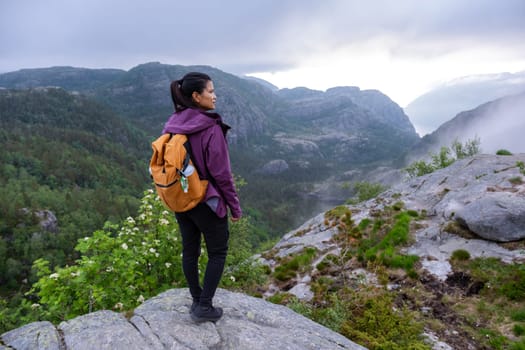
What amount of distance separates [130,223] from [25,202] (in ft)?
413

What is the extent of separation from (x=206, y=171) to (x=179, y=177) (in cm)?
37

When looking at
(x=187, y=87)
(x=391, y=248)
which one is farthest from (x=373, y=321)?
(x=187, y=87)

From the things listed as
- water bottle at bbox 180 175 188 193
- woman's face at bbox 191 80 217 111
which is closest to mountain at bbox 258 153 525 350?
water bottle at bbox 180 175 188 193

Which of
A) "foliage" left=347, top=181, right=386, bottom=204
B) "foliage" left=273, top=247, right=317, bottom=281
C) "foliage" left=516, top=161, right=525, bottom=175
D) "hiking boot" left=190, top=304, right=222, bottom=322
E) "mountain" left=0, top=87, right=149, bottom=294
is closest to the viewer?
"hiking boot" left=190, top=304, right=222, bottom=322

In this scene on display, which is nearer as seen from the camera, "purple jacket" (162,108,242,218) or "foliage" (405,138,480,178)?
"purple jacket" (162,108,242,218)

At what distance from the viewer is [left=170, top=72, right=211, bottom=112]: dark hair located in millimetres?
4215

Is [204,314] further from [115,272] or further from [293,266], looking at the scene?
[293,266]

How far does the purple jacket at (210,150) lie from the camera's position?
3.96m

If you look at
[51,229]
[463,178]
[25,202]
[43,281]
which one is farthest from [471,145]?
[25,202]

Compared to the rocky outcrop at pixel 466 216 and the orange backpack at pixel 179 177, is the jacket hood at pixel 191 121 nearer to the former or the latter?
the orange backpack at pixel 179 177

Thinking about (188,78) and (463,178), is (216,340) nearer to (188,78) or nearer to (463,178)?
(188,78)

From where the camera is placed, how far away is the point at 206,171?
4074 mm

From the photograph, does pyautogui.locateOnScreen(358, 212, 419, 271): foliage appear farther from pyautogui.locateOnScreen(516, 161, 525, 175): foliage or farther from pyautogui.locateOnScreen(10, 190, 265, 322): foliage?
pyautogui.locateOnScreen(10, 190, 265, 322): foliage

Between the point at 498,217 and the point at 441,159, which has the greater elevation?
the point at 498,217
